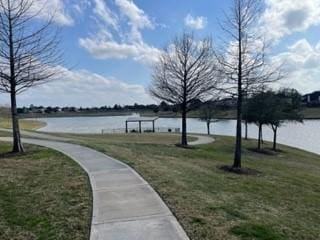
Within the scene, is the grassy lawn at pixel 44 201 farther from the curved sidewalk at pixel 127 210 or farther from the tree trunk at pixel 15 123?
the tree trunk at pixel 15 123

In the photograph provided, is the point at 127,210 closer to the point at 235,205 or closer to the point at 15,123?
the point at 235,205

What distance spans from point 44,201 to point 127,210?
1973 mm

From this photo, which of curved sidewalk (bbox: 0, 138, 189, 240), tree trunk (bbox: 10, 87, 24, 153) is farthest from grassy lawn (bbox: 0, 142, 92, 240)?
tree trunk (bbox: 10, 87, 24, 153)

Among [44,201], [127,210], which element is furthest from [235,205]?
[44,201]

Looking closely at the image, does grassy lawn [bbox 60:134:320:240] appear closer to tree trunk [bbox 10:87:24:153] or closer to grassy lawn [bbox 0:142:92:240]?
grassy lawn [bbox 0:142:92:240]

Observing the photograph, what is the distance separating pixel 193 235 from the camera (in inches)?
240

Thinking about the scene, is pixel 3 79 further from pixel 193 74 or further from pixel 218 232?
pixel 193 74

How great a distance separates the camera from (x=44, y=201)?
824 cm

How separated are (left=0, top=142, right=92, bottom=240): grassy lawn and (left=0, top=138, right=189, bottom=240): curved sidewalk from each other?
9.0 inches

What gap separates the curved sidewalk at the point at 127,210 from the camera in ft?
19.9

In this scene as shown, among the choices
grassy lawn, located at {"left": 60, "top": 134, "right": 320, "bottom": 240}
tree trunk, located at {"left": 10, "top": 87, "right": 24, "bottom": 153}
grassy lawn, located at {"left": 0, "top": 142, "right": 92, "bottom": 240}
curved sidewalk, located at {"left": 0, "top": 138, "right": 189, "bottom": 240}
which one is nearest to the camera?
curved sidewalk, located at {"left": 0, "top": 138, "right": 189, "bottom": 240}

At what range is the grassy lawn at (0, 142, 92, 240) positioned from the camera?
21.0ft

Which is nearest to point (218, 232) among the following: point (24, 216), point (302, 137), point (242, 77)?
point (24, 216)

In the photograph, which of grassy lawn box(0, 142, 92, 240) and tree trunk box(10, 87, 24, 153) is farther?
tree trunk box(10, 87, 24, 153)
